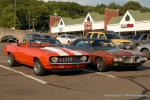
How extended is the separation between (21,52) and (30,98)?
5.71 m

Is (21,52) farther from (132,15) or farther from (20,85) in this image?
(132,15)

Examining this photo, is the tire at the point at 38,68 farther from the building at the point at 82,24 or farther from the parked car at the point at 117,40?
the building at the point at 82,24

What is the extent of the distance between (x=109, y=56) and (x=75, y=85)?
3.39m

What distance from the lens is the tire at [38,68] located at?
12353 millimetres

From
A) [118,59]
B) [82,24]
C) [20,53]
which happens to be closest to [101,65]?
[118,59]

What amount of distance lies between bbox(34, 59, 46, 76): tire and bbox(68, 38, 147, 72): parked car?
Answer: 2528 millimetres

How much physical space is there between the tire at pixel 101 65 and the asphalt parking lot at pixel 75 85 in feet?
0.78

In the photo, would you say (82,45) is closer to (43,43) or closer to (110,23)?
(43,43)

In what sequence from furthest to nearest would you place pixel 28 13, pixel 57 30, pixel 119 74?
pixel 28 13
pixel 57 30
pixel 119 74

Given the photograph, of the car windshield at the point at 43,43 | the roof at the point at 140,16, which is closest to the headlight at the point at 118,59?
the car windshield at the point at 43,43

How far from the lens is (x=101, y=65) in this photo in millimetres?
13828

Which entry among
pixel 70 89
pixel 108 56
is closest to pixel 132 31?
pixel 108 56

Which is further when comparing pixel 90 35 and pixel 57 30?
pixel 57 30

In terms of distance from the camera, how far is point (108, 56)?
13484mm
